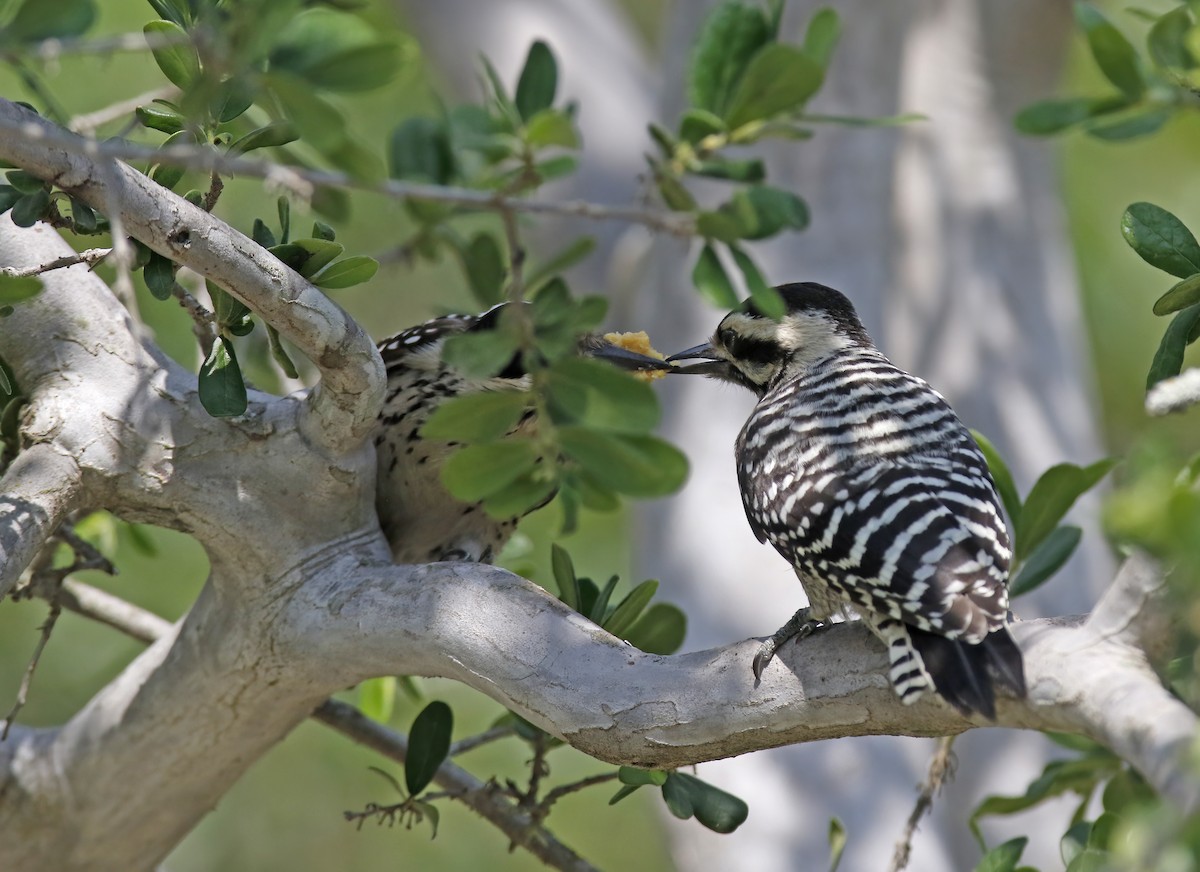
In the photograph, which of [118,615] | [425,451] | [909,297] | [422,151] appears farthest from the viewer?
[909,297]

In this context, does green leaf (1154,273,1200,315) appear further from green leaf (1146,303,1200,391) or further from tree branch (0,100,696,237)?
tree branch (0,100,696,237)

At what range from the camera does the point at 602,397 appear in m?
1.45

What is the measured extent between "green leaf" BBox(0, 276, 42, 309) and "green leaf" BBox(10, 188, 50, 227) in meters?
0.20

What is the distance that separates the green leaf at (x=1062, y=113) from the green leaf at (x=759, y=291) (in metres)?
0.53

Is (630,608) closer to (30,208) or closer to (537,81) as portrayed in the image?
(537,81)

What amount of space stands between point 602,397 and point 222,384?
2.91ft

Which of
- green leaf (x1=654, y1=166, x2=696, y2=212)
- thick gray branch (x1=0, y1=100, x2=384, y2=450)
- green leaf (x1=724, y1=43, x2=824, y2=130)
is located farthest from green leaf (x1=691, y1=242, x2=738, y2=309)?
thick gray branch (x1=0, y1=100, x2=384, y2=450)

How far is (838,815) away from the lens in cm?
409

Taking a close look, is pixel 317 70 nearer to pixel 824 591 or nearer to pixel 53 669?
pixel 824 591

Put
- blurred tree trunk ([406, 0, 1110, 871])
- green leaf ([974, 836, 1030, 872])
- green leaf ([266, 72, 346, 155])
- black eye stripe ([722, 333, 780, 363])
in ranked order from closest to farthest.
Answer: green leaf ([266, 72, 346, 155])
green leaf ([974, 836, 1030, 872])
black eye stripe ([722, 333, 780, 363])
blurred tree trunk ([406, 0, 1110, 871])

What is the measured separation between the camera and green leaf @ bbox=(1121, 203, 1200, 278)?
6.72 ft

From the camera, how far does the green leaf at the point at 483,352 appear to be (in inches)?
56.9

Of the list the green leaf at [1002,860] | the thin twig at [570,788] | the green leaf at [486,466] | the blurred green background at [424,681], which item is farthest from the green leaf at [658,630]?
the blurred green background at [424,681]

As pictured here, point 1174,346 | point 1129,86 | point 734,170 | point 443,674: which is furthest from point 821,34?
point 443,674
